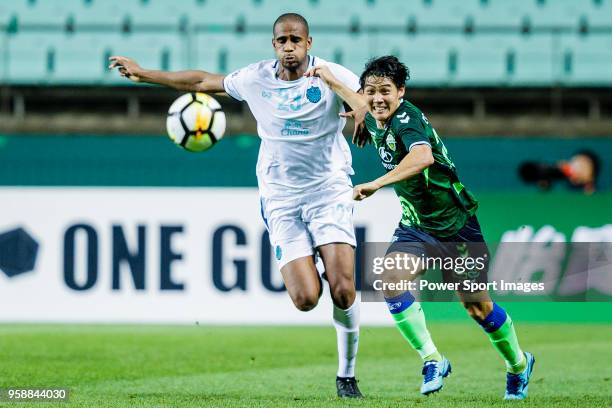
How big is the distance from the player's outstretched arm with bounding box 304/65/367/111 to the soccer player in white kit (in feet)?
0.40

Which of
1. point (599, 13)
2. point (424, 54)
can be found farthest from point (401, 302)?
point (599, 13)

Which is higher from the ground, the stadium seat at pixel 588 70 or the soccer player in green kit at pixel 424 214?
the stadium seat at pixel 588 70

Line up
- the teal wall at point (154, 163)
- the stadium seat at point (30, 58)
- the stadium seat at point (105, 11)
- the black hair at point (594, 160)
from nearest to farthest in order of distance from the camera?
the teal wall at point (154, 163) < the black hair at point (594, 160) < the stadium seat at point (30, 58) < the stadium seat at point (105, 11)

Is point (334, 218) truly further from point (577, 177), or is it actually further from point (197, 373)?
point (577, 177)

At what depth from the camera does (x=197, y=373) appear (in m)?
8.27

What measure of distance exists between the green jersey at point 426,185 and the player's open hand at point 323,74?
29 centimetres

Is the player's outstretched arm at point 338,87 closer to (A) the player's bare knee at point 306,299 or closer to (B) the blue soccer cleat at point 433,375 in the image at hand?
(A) the player's bare knee at point 306,299

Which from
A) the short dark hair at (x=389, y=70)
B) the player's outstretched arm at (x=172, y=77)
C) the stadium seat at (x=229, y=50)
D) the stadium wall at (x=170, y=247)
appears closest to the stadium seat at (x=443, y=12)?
the stadium seat at (x=229, y=50)

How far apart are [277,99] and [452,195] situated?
3.98ft

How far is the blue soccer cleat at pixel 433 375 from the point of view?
6.28 m

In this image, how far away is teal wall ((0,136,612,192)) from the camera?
13672mm

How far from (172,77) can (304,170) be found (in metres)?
1.00

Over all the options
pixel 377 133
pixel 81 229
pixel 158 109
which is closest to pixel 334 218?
pixel 377 133

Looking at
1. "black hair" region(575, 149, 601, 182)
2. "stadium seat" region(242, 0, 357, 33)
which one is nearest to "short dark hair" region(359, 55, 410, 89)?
"black hair" region(575, 149, 601, 182)
